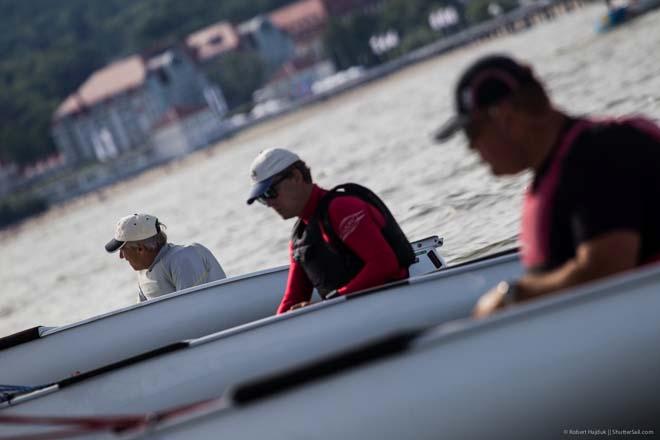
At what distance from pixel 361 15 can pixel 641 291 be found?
89440 millimetres

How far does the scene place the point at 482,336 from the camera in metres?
3.19

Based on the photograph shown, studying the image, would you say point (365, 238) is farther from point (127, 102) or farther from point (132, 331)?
point (127, 102)

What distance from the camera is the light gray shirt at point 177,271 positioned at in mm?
5934

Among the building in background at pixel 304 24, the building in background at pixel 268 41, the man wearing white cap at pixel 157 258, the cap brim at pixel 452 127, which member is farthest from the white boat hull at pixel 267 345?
the building in background at pixel 268 41

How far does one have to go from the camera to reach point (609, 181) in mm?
2688

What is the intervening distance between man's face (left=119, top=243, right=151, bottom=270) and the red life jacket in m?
3.18

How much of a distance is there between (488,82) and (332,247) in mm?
1704

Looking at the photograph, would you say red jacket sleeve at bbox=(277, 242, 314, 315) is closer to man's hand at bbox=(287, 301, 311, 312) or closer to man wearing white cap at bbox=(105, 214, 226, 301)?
man's hand at bbox=(287, 301, 311, 312)

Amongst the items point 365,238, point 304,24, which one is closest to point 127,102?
point 304,24

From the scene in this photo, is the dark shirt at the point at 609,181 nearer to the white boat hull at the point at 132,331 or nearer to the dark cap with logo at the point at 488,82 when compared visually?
the dark cap with logo at the point at 488,82

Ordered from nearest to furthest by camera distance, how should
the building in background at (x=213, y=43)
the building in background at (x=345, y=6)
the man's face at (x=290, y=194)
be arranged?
1. the man's face at (x=290, y=194)
2. the building in background at (x=213, y=43)
3. the building in background at (x=345, y=6)

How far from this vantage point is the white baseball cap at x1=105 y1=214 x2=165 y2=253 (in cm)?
571

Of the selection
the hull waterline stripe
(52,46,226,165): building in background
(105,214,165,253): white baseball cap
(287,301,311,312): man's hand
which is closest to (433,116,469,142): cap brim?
(287,301,311,312): man's hand

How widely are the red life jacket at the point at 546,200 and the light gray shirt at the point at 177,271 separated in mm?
3195
